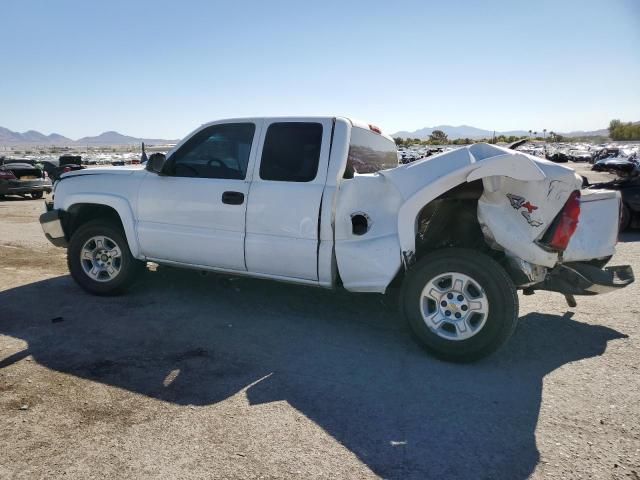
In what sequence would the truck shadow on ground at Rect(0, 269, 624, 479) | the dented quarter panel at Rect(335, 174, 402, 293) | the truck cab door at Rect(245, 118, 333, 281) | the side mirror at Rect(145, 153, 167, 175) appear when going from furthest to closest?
the side mirror at Rect(145, 153, 167, 175), the truck cab door at Rect(245, 118, 333, 281), the dented quarter panel at Rect(335, 174, 402, 293), the truck shadow on ground at Rect(0, 269, 624, 479)

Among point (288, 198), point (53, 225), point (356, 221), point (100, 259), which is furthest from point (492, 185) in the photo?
point (53, 225)

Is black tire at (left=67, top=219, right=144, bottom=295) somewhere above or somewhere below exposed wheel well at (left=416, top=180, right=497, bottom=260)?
below

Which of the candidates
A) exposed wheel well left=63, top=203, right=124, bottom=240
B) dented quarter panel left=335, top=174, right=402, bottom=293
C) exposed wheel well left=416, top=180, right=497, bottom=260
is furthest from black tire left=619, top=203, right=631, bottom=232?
exposed wheel well left=63, top=203, right=124, bottom=240

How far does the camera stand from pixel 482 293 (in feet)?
12.6

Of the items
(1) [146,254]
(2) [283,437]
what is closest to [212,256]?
(1) [146,254]

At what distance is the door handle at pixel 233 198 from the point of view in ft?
15.5

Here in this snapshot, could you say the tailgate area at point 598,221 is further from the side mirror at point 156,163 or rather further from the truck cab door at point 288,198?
the side mirror at point 156,163

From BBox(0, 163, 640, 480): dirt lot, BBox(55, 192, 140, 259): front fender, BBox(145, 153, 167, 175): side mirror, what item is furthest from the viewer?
BBox(55, 192, 140, 259): front fender

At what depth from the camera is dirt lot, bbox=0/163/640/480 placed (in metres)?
2.73

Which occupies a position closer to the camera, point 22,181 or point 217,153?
point 217,153

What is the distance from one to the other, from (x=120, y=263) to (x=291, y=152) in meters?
2.35

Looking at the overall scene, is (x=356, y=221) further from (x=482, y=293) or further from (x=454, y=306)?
(x=482, y=293)

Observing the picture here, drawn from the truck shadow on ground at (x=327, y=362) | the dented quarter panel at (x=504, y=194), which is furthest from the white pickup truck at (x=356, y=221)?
the truck shadow on ground at (x=327, y=362)

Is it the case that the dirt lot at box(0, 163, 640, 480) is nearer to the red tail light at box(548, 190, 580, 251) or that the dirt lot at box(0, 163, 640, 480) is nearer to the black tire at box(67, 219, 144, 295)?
the black tire at box(67, 219, 144, 295)
